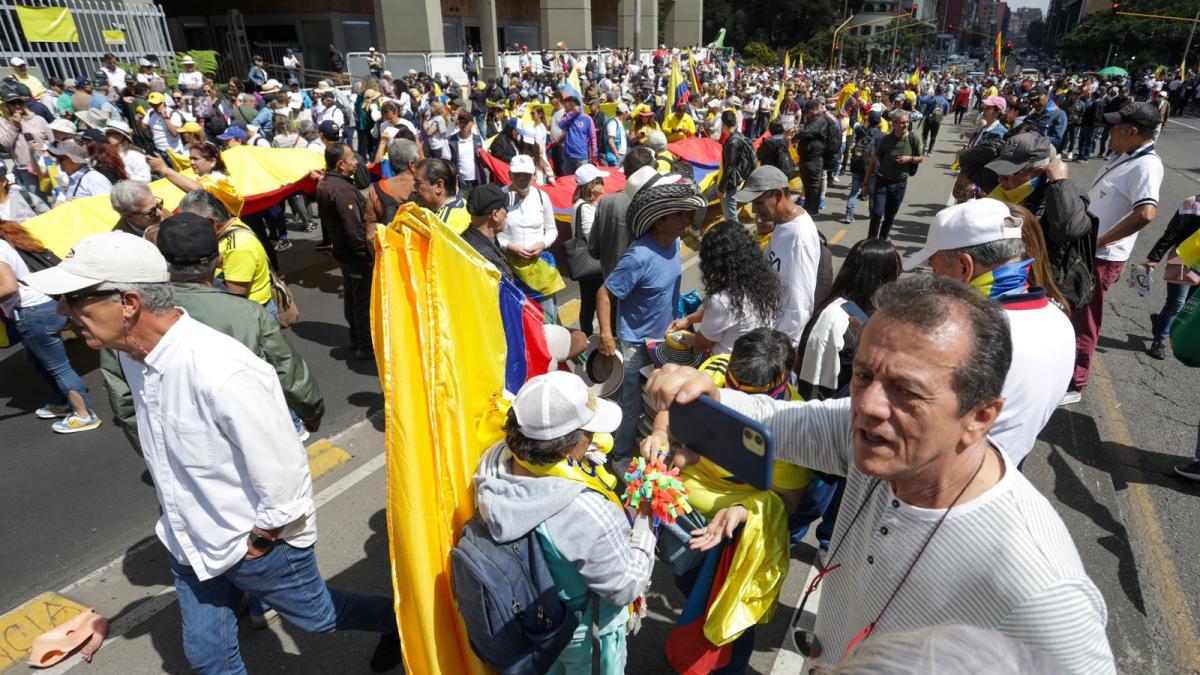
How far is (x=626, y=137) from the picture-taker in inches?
516

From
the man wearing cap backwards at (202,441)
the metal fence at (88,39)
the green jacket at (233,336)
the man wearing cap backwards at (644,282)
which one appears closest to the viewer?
the man wearing cap backwards at (202,441)

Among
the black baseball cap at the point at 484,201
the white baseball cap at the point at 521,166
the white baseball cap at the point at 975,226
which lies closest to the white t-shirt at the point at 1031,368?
the white baseball cap at the point at 975,226

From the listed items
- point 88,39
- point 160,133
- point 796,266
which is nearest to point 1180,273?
point 796,266

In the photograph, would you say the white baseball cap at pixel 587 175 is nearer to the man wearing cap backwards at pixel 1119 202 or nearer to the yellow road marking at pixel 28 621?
the man wearing cap backwards at pixel 1119 202

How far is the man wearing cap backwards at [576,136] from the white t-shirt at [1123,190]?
790 cm

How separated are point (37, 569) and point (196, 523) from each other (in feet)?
7.80

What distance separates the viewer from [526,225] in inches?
196

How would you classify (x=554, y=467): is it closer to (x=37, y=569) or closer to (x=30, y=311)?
(x=37, y=569)

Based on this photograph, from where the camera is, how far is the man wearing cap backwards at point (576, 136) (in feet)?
37.6

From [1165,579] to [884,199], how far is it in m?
5.98

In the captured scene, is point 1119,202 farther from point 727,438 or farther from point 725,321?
point 727,438

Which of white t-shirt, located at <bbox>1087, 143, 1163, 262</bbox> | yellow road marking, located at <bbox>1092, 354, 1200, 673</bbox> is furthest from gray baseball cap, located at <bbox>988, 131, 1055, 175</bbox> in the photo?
yellow road marking, located at <bbox>1092, 354, 1200, 673</bbox>

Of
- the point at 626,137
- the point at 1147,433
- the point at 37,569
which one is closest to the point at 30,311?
the point at 37,569

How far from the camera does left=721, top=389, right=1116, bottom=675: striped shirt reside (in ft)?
4.00
